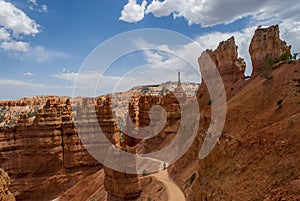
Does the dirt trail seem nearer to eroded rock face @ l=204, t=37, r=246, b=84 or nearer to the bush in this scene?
the bush

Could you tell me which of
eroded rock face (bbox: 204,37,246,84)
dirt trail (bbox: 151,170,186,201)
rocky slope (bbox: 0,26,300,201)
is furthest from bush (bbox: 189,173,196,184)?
eroded rock face (bbox: 204,37,246,84)

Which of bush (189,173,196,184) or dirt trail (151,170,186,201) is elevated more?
bush (189,173,196,184)

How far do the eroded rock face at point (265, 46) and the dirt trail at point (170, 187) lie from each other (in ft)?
71.8

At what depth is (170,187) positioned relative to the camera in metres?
29.3

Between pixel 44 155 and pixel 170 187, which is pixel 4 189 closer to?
pixel 170 187

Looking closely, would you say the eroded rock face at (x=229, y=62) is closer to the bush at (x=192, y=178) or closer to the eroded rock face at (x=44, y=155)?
the bush at (x=192, y=178)

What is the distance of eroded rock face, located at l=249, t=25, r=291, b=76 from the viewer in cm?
4106

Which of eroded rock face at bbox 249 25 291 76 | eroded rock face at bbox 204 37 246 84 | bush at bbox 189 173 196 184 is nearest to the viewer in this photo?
bush at bbox 189 173 196 184

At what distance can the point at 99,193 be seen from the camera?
34.3m

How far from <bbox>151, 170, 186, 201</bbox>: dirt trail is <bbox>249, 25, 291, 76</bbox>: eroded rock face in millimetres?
21898

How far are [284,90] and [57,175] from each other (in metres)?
33.4

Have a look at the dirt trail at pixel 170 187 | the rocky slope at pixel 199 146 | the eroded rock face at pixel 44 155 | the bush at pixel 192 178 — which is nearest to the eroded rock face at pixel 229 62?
the rocky slope at pixel 199 146

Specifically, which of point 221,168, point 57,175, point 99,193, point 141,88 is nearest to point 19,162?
point 57,175

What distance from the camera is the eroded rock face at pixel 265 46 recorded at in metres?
41.1
